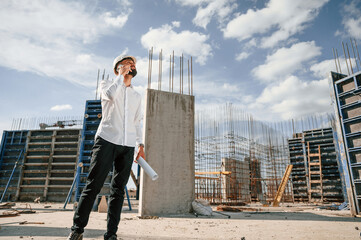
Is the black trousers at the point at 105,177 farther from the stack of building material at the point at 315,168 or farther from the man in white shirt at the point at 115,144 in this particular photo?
the stack of building material at the point at 315,168

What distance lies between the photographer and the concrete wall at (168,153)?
5410 millimetres

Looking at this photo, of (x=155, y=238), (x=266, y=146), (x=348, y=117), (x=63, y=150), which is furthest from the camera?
(x=266, y=146)

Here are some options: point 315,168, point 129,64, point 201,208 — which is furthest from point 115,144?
point 315,168

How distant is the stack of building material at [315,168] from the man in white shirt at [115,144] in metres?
14.7

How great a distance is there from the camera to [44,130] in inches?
475

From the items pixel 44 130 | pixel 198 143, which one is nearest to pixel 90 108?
pixel 44 130

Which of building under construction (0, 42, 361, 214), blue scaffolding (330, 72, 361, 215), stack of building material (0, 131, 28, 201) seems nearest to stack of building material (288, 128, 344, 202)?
building under construction (0, 42, 361, 214)

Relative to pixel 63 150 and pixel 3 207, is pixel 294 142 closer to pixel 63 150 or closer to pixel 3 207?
A: pixel 63 150

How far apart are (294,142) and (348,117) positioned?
11.4m

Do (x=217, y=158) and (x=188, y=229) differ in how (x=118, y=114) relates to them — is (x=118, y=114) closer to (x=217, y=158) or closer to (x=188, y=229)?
(x=188, y=229)

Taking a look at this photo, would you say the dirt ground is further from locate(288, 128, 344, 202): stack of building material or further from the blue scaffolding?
locate(288, 128, 344, 202): stack of building material

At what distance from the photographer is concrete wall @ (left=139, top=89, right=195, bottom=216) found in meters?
5.41

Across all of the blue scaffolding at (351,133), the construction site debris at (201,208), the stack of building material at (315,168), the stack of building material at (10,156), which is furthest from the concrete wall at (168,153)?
the stack of building material at (315,168)

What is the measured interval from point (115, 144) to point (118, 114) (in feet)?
0.95
